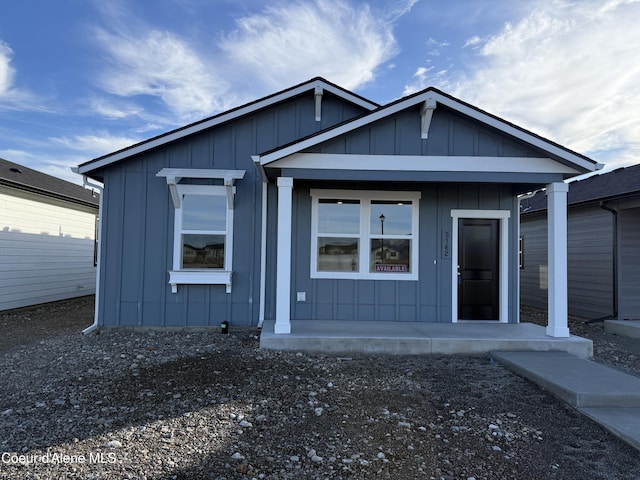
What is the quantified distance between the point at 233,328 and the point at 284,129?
12.3 ft

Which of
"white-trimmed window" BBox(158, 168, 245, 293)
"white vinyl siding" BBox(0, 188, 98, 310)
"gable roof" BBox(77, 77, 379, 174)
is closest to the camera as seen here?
"gable roof" BBox(77, 77, 379, 174)

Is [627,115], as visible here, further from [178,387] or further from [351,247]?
[178,387]

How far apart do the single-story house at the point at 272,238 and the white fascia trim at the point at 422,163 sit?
85 centimetres

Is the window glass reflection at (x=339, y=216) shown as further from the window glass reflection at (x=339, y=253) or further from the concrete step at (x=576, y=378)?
the concrete step at (x=576, y=378)

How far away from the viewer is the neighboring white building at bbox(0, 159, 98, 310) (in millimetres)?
8836

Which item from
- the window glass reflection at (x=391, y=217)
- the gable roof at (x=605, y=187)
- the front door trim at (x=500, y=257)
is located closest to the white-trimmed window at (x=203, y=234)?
the window glass reflection at (x=391, y=217)

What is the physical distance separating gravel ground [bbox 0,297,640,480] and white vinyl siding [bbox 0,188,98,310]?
4672 millimetres

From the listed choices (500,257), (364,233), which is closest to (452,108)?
(364,233)

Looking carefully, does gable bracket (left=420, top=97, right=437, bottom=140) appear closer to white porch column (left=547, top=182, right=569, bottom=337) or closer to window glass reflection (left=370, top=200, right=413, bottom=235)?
window glass reflection (left=370, top=200, right=413, bottom=235)

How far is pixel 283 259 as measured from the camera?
5539 millimetres

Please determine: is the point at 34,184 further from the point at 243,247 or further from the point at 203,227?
the point at 243,247

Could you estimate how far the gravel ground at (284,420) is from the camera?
2.52 meters

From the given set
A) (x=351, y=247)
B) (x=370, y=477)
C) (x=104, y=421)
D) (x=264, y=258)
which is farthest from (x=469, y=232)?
(x=104, y=421)

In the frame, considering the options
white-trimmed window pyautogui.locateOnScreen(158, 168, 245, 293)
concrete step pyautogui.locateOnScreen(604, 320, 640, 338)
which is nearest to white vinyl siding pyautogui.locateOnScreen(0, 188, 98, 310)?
white-trimmed window pyautogui.locateOnScreen(158, 168, 245, 293)
